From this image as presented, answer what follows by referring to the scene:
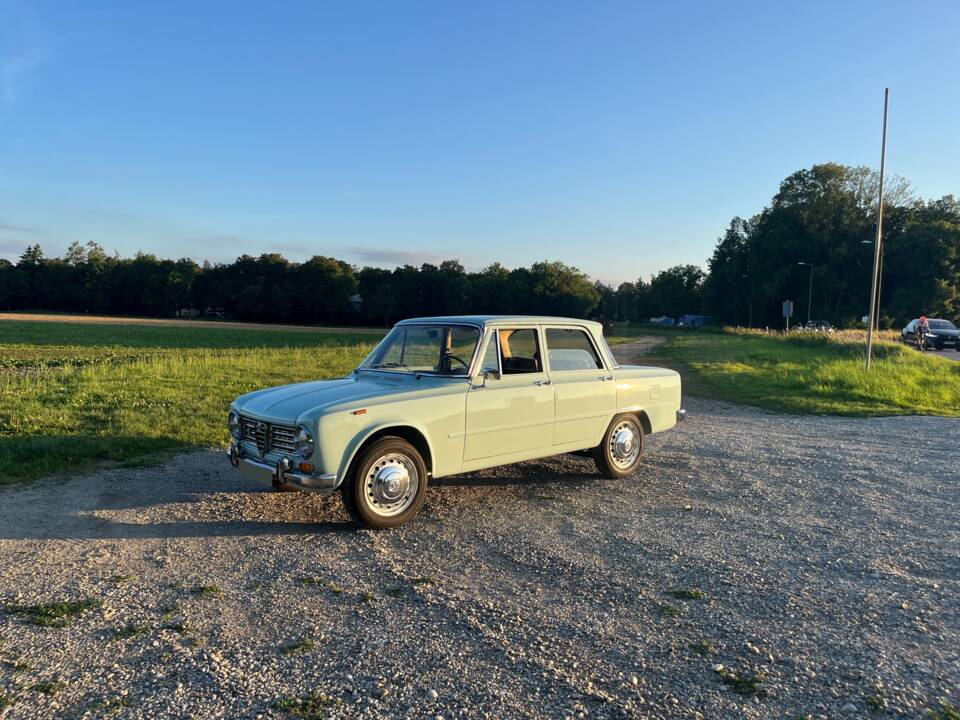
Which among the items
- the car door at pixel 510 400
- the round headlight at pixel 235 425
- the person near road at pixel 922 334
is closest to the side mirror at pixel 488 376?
the car door at pixel 510 400

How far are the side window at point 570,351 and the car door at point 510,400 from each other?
177 millimetres

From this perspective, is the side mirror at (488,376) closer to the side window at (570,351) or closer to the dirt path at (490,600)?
the side window at (570,351)

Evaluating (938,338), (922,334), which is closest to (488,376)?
(922,334)

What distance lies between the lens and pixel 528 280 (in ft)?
333

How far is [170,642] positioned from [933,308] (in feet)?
241

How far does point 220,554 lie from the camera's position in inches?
186

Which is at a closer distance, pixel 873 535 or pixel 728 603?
pixel 728 603

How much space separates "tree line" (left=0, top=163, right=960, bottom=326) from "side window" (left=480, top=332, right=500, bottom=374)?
2799 inches

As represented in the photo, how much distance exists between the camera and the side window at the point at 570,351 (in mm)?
6664

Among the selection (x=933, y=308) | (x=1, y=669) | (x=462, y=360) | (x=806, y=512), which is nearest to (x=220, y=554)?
(x=1, y=669)

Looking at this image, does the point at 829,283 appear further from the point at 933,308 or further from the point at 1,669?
the point at 1,669

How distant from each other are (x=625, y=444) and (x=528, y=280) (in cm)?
9541

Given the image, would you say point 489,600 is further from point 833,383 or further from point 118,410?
point 833,383

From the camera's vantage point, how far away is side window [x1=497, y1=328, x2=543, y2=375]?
6.32 metres
